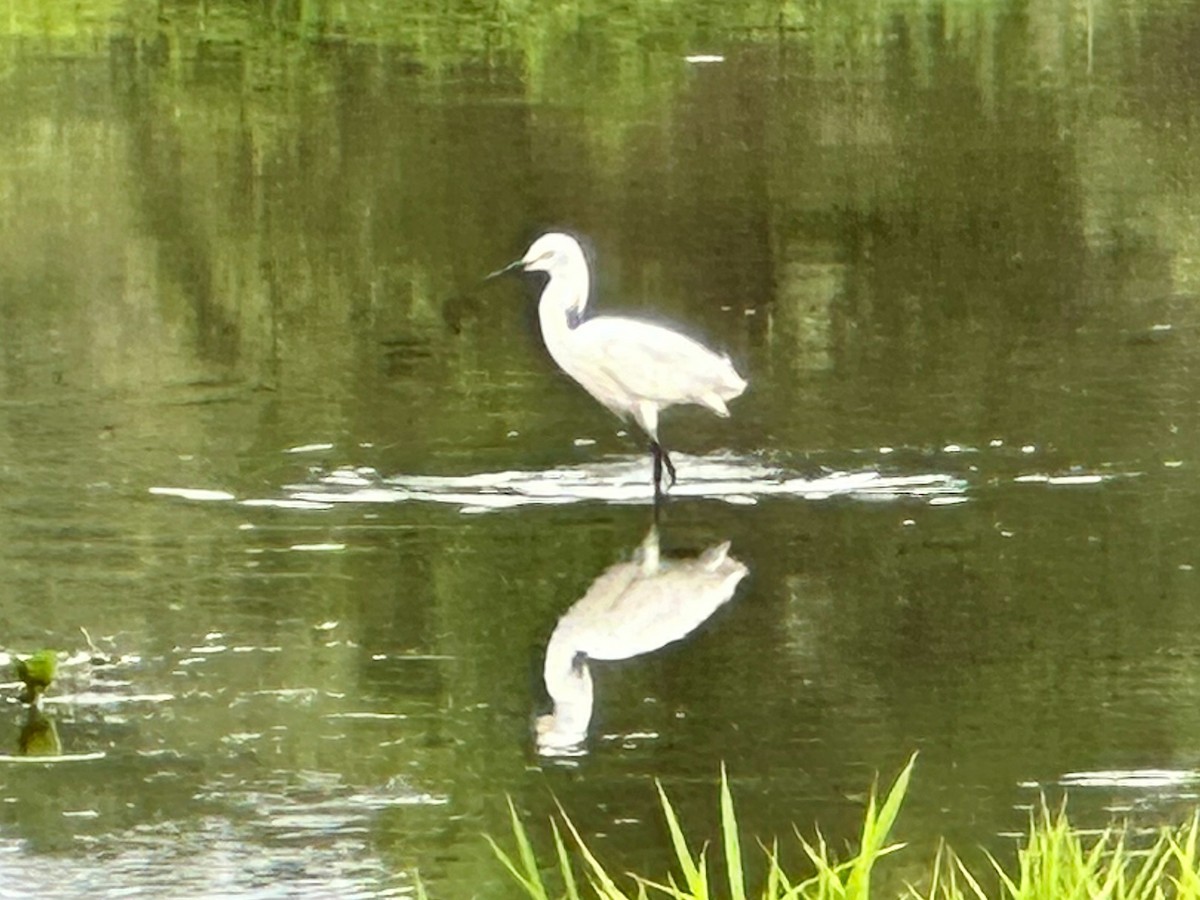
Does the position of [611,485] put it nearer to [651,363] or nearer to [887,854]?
[651,363]

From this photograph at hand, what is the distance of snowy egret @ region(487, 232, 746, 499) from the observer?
217 centimetres

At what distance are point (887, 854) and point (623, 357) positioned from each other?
704mm

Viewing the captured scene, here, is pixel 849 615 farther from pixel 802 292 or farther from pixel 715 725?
pixel 802 292

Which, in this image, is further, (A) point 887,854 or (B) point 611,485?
(B) point 611,485

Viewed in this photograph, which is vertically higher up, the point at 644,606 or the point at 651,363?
the point at 651,363

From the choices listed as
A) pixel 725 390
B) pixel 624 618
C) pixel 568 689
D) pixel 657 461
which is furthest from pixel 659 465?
pixel 568 689

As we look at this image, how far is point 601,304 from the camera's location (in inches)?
86.0

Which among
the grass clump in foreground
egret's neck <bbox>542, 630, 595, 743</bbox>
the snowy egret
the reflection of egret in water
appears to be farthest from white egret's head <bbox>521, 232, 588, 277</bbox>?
the grass clump in foreground

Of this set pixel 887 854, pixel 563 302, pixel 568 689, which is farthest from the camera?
pixel 563 302

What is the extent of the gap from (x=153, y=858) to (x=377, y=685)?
34cm

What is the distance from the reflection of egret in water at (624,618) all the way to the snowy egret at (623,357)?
0.12m

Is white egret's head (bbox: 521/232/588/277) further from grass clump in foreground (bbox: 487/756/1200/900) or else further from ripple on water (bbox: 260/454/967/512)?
grass clump in foreground (bbox: 487/756/1200/900)

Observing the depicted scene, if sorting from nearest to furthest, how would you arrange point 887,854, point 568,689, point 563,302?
point 887,854 < point 568,689 < point 563,302

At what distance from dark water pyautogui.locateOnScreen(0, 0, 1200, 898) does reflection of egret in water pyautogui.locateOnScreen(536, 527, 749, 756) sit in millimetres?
25
